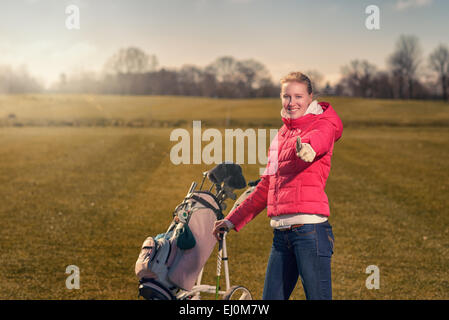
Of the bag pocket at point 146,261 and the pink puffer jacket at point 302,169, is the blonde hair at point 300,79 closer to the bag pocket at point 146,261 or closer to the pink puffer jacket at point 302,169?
the pink puffer jacket at point 302,169

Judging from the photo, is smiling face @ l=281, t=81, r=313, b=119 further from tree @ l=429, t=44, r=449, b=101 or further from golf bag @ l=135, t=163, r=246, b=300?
tree @ l=429, t=44, r=449, b=101

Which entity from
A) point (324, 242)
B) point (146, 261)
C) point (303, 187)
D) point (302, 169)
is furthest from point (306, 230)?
point (146, 261)

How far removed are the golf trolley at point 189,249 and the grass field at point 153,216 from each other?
339 centimetres

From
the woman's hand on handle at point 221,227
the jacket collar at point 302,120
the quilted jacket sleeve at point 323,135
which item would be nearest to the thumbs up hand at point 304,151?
the quilted jacket sleeve at point 323,135

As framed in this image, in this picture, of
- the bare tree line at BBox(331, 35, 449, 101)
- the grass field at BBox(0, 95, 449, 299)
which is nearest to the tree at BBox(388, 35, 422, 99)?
the bare tree line at BBox(331, 35, 449, 101)

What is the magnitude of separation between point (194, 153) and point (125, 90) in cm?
6360

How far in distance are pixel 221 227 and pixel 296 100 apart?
1.06 meters

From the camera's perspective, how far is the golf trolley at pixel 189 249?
3754 mm

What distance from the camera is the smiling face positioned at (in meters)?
3.39

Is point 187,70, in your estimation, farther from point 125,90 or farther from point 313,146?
point 313,146

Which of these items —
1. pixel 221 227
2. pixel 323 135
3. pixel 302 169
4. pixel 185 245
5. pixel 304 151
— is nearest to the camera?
pixel 304 151

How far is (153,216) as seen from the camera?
11953mm

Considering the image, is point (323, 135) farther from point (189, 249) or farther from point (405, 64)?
point (405, 64)

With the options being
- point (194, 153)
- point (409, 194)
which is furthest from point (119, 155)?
point (409, 194)
